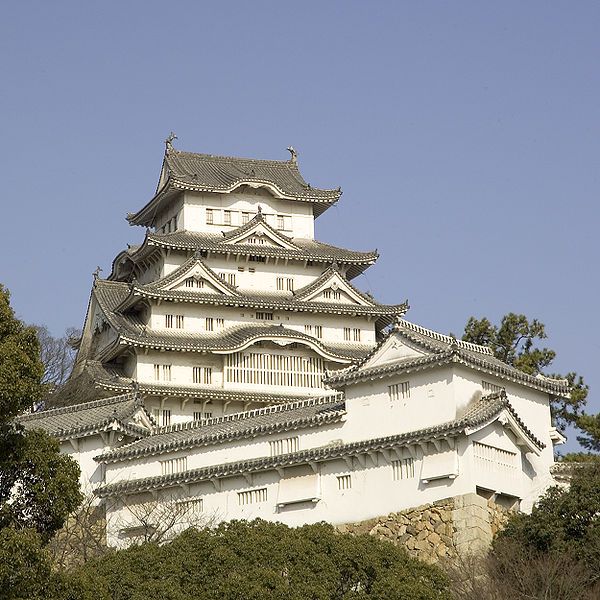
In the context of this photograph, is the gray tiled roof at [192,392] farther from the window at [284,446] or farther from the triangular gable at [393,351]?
the triangular gable at [393,351]

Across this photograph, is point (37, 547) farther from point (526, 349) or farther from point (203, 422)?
point (526, 349)

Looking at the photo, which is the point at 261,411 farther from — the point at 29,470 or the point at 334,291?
the point at 29,470

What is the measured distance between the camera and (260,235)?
62.6 m

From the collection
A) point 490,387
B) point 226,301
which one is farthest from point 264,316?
point 490,387

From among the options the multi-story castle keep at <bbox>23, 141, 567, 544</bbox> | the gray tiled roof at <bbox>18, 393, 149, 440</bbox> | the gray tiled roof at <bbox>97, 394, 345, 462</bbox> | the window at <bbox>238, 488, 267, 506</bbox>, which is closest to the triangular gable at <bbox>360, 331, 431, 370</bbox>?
the multi-story castle keep at <bbox>23, 141, 567, 544</bbox>

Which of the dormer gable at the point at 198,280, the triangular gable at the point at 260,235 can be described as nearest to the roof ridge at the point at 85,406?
the dormer gable at the point at 198,280

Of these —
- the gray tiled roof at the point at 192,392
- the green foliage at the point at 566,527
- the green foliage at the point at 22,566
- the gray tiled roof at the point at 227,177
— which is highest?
the gray tiled roof at the point at 227,177

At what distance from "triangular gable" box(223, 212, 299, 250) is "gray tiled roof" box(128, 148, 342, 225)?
2.24 meters

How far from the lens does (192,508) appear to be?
42.4 meters

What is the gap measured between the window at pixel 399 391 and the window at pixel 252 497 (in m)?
4.44

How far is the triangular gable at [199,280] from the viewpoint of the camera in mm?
59312

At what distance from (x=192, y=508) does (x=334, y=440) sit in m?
4.59

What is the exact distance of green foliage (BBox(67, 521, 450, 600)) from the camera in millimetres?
30547

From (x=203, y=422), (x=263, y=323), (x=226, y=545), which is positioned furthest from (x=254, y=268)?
(x=226, y=545)
